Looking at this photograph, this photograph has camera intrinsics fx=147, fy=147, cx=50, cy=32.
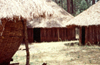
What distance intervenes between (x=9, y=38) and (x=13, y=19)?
62cm

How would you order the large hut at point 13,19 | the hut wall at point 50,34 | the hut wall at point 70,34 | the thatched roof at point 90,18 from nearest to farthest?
1. the large hut at point 13,19
2. the thatched roof at point 90,18
3. the hut wall at point 50,34
4. the hut wall at point 70,34

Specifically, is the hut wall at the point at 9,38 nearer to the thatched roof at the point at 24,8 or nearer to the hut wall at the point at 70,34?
the thatched roof at the point at 24,8

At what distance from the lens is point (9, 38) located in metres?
4.38

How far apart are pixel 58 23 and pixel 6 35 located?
11186mm

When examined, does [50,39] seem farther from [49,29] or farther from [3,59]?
[3,59]

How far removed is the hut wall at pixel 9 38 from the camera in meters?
4.25

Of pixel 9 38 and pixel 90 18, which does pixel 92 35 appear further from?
pixel 9 38

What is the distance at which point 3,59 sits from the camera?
180 inches

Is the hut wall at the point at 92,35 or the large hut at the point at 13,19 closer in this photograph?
the large hut at the point at 13,19

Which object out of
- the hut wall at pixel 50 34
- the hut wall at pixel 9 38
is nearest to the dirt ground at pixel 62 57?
the hut wall at pixel 9 38

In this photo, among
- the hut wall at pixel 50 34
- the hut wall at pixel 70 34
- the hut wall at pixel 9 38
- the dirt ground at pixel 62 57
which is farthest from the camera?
the hut wall at pixel 70 34

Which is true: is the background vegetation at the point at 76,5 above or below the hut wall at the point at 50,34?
above

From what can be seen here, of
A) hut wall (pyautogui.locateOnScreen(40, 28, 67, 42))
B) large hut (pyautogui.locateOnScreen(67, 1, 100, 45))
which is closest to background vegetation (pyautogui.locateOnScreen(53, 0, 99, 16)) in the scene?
hut wall (pyautogui.locateOnScreen(40, 28, 67, 42))

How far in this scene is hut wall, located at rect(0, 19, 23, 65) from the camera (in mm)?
4246
